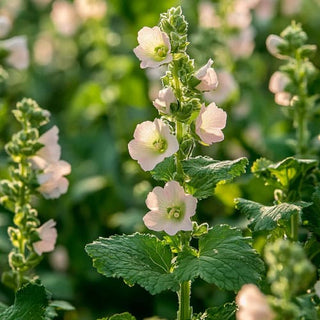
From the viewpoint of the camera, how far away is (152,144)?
6.34 ft

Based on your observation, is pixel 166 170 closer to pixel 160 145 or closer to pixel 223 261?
pixel 160 145

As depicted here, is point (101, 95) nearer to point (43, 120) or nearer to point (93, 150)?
point (93, 150)

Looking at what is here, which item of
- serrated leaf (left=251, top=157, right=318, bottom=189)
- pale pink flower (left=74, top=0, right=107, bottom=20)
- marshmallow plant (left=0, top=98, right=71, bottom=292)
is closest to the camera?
serrated leaf (left=251, top=157, right=318, bottom=189)

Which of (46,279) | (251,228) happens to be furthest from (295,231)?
(46,279)

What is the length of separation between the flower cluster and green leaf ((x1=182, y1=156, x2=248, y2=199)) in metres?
0.04

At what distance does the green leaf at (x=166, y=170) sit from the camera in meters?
1.97

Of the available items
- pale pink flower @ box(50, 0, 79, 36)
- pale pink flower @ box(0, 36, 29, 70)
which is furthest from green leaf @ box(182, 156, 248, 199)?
pale pink flower @ box(50, 0, 79, 36)

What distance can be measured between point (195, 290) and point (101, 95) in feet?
5.37

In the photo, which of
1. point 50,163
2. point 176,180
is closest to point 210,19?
point 50,163

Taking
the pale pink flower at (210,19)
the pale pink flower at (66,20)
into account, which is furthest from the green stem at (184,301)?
the pale pink flower at (66,20)

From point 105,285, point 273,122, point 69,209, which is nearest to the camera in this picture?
point 105,285

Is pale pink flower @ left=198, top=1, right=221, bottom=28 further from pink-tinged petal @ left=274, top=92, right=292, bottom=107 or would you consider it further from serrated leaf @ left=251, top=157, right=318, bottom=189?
serrated leaf @ left=251, top=157, right=318, bottom=189

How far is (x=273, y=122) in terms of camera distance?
167 inches

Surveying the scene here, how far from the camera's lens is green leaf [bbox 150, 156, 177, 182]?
197 centimetres
